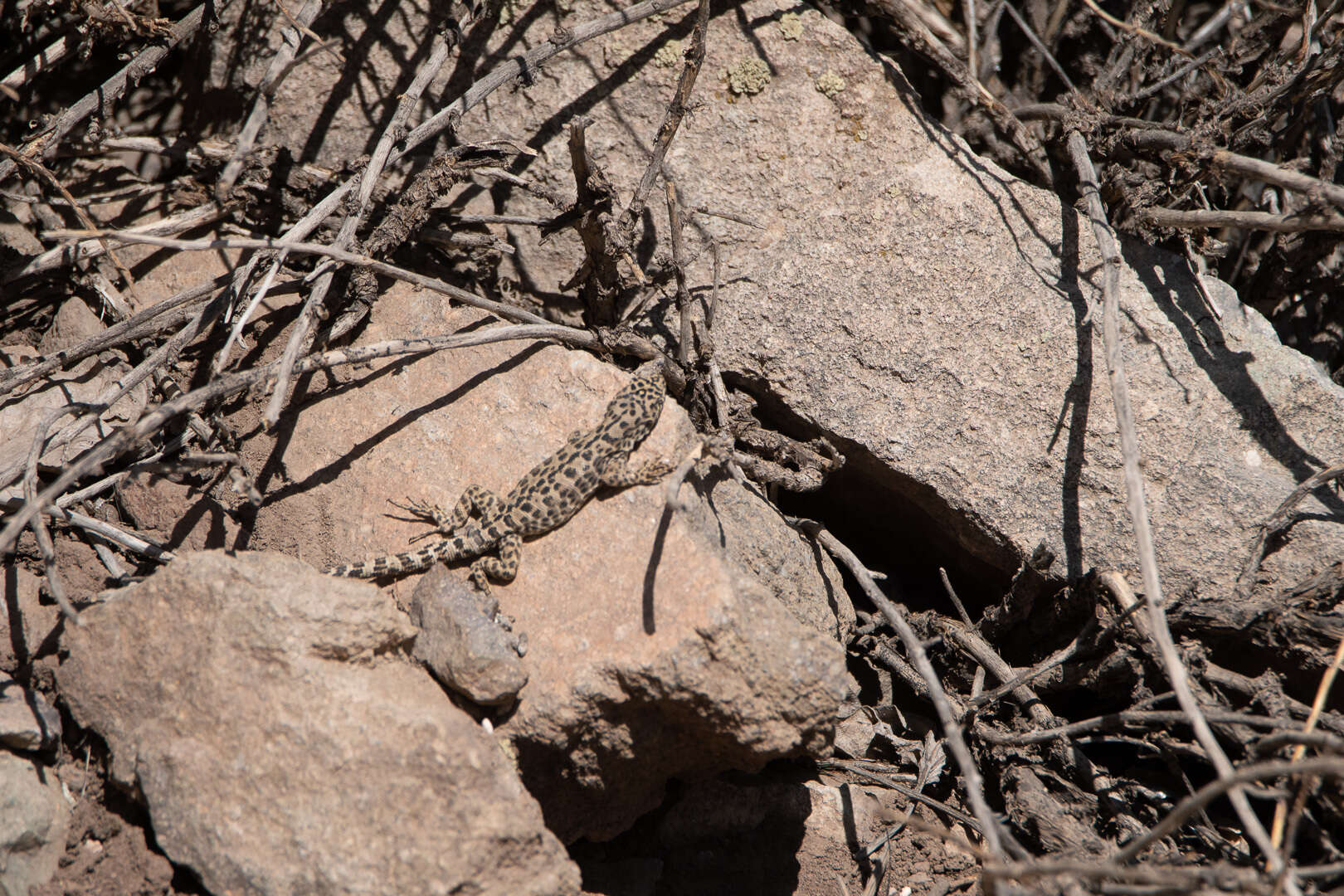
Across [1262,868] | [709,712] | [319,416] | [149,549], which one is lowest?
[149,549]

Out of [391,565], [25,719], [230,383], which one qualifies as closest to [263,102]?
[230,383]

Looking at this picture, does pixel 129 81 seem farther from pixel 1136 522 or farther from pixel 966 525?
pixel 1136 522

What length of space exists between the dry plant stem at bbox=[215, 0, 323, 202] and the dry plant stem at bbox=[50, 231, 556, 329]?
0.66 ft

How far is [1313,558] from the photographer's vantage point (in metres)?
4.38

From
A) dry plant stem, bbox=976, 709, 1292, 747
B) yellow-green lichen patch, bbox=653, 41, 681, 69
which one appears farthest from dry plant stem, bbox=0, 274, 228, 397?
dry plant stem, bbox=976, 709, 1292, 747

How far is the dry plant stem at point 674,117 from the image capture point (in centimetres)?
436

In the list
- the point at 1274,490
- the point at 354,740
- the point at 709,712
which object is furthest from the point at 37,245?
the point at 1274,490

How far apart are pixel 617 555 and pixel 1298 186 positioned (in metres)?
3.50

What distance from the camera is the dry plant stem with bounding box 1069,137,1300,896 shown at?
118 inches

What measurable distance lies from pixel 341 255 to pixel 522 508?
1.46m

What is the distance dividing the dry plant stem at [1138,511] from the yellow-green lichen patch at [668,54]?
7.77ft

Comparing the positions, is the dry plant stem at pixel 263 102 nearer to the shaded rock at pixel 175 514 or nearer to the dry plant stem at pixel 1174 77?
the shaded rock at pixel 175 514

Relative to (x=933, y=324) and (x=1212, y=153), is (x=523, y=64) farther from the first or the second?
(x=1212, y=153)

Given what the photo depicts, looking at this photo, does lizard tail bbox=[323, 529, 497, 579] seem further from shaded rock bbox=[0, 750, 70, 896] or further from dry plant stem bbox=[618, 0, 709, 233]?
dry plant stem bbox=[618, 0, 709, 233]
